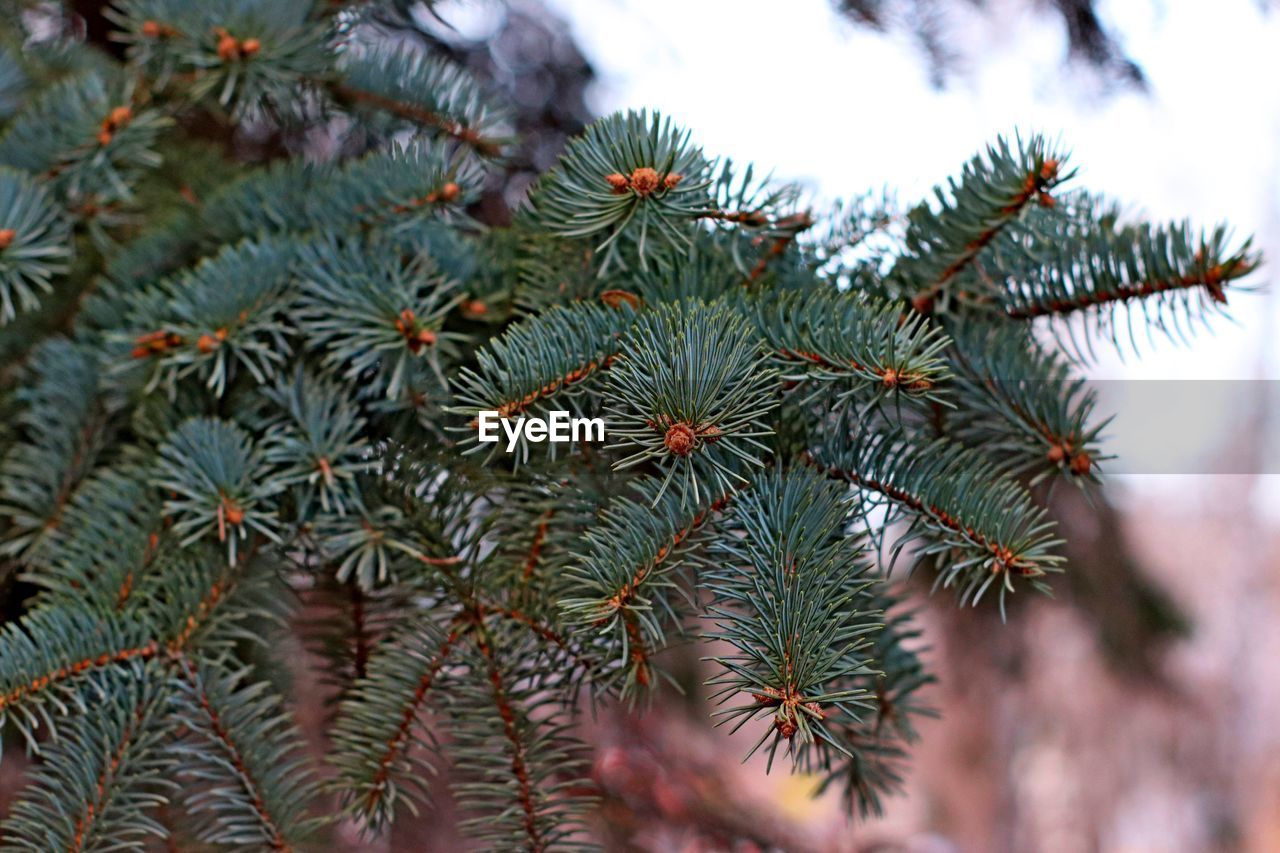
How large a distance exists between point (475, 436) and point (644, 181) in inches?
4.3

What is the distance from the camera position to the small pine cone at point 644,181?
31 cm

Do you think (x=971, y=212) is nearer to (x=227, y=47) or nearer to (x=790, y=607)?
(x=790, y=607)

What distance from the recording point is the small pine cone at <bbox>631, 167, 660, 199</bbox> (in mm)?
315

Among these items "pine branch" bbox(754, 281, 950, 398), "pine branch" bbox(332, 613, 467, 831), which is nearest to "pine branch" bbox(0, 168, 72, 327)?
"pine branch" bbox(332, 613, 467, 831)

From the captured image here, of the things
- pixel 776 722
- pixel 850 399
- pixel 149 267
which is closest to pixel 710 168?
pixel 850 399

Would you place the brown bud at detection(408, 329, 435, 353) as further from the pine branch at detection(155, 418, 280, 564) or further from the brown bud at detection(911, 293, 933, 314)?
the brown bud at detection(911, 293, 933, 314)

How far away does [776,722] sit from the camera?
0.86ft

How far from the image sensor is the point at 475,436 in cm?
33

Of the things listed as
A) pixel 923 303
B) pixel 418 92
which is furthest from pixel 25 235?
pixel 923 303

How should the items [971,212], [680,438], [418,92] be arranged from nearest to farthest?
[680,438], [971,212], [418,92]

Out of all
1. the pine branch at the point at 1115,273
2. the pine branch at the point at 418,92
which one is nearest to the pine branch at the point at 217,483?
the pine branch at the point at 418,92

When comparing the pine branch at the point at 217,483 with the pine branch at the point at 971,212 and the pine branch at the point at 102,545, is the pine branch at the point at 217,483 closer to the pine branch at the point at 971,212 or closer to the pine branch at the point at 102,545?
the pine branch at the point at 102,545

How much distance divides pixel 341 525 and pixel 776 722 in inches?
8.7

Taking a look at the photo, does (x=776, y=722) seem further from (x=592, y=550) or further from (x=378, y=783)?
(x=378, y=783)
